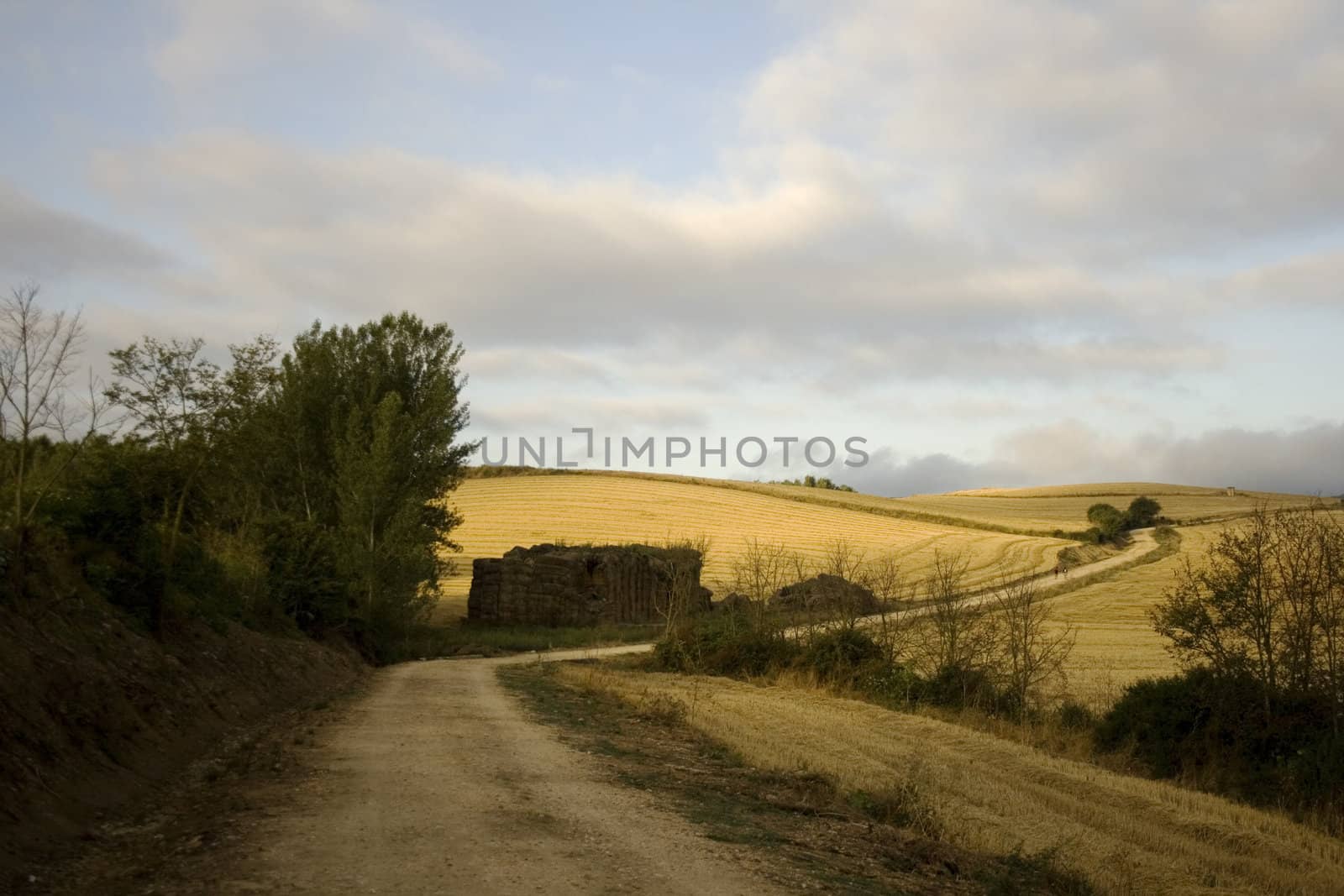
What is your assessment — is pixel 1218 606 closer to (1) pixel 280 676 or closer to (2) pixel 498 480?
(1) pixel 280 676

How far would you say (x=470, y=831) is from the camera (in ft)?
26.8

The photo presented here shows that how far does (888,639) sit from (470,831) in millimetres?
18362

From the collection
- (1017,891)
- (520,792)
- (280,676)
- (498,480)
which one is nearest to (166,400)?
(280,676)

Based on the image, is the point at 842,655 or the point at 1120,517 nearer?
the point at 842,655

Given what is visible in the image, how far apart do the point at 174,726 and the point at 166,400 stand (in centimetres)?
892

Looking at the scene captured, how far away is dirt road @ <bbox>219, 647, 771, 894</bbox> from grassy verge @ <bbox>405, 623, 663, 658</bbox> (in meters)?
24.6

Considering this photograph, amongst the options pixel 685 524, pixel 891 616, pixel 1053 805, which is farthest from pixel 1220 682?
pixel 685 524

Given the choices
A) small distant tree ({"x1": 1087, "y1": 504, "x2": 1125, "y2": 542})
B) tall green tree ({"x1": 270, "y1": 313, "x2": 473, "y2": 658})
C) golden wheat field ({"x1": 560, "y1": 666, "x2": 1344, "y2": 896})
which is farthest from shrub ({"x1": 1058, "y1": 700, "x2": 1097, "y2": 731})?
small distant tree ({"x1": 1087, "y1": 504, "x2": 1125, "y2": 542})

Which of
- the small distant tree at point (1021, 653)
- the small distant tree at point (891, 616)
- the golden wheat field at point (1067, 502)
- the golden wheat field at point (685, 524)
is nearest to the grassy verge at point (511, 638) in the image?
the golden wheat field at point (685, 524)

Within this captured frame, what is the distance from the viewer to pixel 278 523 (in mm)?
27891

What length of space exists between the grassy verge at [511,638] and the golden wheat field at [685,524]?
7.87 metres

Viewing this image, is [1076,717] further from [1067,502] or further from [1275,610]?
[1067,502]

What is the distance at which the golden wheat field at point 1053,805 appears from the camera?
10742mm

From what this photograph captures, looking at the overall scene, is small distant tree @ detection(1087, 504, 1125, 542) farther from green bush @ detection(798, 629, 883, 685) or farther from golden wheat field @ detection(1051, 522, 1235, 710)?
green bush @ detection(798, 629, 883, 685)
